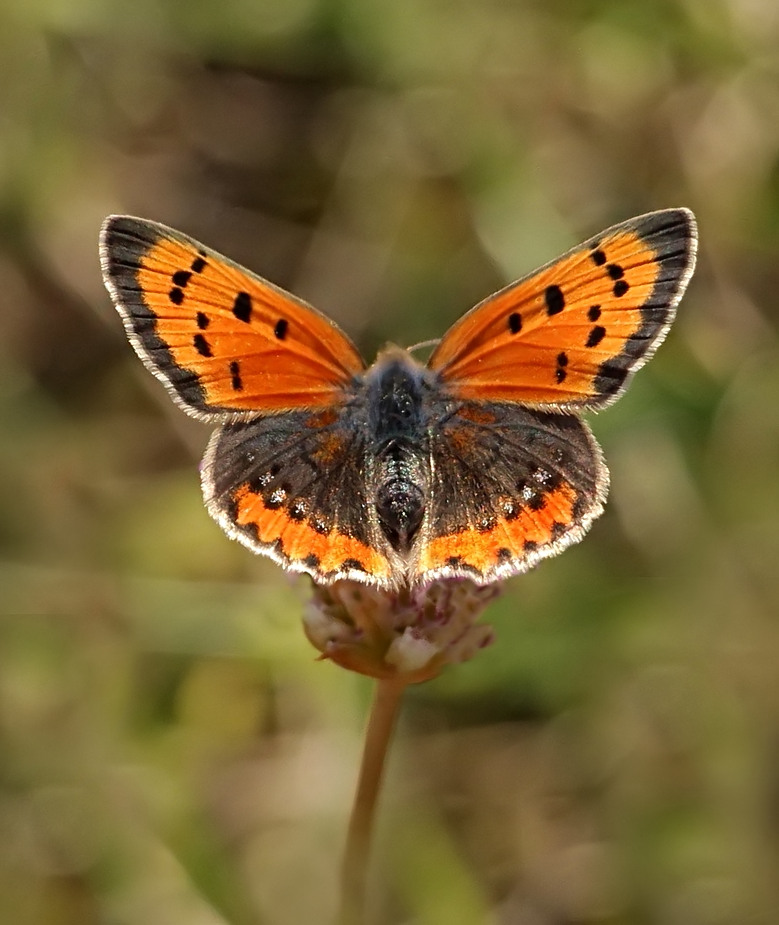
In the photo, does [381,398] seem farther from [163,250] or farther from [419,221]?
[419,221]

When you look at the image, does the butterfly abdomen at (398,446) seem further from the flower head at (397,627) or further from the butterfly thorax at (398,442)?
the flower head at (397,627)

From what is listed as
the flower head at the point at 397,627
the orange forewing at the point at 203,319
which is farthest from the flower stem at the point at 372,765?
the orange forewing at the point at 203,319

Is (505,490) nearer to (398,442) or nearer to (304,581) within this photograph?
(398,442)

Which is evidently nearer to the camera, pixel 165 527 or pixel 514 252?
pixel 165 527

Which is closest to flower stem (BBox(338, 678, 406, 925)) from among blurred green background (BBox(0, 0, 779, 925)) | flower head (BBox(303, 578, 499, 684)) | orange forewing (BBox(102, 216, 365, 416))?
flower head (BBox(303, 578, 499, 684))

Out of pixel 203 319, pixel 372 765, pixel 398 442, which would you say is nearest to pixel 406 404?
pixel 398 442

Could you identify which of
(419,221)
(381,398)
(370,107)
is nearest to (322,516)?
(381,398)
